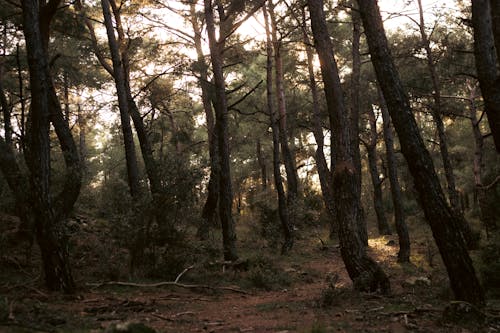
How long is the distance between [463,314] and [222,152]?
7860 mm

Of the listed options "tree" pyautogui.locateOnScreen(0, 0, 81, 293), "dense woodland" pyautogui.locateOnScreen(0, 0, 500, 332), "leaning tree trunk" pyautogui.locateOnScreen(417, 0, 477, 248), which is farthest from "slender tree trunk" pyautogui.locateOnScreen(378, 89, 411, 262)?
"tree" pyautogui.locateOnScreen(0, 0, 81, 293)

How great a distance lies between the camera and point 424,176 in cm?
640

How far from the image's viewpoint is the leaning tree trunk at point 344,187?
7859 millimetres

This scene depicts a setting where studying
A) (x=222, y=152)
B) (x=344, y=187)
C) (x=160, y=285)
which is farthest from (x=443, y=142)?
(x=160, y=285)

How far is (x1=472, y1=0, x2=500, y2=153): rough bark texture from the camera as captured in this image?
7.67 m

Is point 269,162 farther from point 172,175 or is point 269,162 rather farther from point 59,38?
point 172,175

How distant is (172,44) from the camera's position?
18297 mm

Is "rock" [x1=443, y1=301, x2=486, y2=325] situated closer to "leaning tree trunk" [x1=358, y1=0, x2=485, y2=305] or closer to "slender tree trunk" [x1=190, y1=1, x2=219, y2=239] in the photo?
"leaning tree trunk" [x1=358, y1=0, x2=485, y2=305]

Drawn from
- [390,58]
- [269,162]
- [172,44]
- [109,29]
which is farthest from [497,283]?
[269,162]

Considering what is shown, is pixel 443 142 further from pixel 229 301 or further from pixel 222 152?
pixel 229 301

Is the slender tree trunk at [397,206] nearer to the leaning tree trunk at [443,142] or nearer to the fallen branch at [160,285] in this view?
the leaning tree trunk at [443,142]

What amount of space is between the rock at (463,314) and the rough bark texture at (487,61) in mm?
3466

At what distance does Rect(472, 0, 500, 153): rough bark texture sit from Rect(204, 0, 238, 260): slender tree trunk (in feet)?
21.7

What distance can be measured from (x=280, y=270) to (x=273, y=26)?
410 inches
